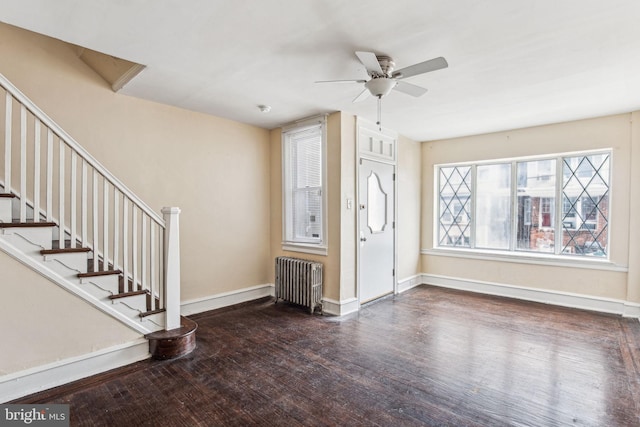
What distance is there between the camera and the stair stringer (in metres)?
2.28

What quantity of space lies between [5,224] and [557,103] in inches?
219

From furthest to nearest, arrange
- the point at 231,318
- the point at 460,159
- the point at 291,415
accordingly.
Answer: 1. the point at 460,159
2. the point at 231,318
3. the point at 291,415

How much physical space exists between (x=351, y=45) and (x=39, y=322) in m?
3.22

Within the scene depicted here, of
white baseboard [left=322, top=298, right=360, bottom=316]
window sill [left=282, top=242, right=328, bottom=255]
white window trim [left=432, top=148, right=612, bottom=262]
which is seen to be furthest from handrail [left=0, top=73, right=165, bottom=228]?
white window trim [left=432, top=148, right=612, bottom=262]

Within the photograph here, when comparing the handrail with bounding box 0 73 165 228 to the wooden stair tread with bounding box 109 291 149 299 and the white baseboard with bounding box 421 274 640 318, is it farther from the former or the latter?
the white baseboard with bounding box 421 274 640 318

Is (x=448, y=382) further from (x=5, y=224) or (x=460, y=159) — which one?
(x=460, y=159)

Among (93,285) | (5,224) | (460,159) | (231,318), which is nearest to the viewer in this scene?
(5,224)

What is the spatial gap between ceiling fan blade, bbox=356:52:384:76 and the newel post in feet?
7.09

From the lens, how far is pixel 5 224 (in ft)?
7.49

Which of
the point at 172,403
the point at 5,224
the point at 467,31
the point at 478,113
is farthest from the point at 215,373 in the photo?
the point at 478,113

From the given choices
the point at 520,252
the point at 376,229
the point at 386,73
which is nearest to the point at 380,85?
the point at 386,73

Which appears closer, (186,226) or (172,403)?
(172,403)

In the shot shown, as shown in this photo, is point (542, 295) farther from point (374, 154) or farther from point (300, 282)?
point (300, 282)

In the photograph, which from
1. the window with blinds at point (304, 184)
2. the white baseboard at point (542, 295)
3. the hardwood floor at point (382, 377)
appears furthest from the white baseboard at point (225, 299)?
the white baseboard at point (542, 295)
